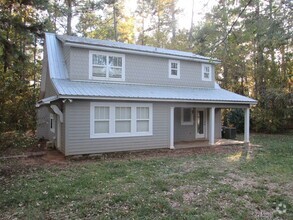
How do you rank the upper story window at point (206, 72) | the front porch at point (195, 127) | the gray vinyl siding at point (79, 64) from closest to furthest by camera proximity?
the gray vinyl siding at point (79, 64)
the front porch at point (195, 127)
the upper story window at point (206, 72)

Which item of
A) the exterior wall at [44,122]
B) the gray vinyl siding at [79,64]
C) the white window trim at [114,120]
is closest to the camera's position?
the white window trim at [114,120]

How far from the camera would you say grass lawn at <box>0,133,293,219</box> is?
4.71 meters

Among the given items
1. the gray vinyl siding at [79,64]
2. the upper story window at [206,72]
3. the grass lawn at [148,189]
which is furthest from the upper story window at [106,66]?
the upper story window at [206,72]

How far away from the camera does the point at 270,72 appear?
19.7m

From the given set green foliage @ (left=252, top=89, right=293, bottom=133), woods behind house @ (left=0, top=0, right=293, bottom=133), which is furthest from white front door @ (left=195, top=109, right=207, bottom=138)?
green foliage @ (left=252, top=89, right=293, bottom=133)

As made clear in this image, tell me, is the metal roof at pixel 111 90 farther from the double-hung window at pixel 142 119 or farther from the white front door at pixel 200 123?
the white front door at pixel 200 123

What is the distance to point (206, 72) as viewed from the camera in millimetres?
15438

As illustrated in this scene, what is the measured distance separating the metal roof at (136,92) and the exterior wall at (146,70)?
0.37 meters

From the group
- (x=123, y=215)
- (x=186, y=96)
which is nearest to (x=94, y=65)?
(x=186, y=96)

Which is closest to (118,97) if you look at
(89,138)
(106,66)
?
(89,138)

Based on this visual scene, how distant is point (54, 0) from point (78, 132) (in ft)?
42.7

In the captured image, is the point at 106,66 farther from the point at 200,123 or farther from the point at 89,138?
the point at 200,123

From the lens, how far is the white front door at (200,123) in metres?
15.3

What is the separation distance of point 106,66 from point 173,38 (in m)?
17.6
